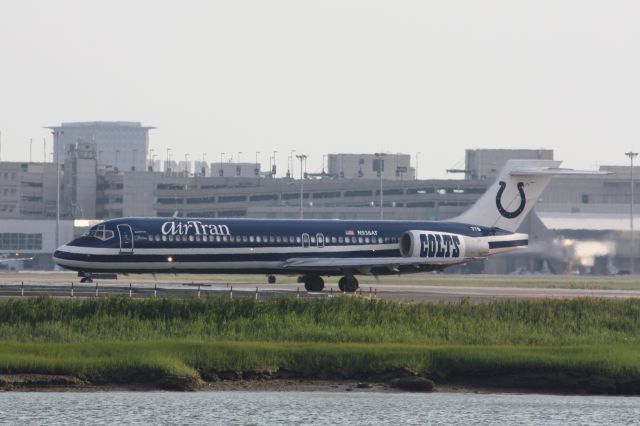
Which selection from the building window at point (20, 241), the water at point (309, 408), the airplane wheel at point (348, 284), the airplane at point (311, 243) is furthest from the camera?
the building window at point (20, 241)

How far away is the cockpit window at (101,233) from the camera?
264 feet

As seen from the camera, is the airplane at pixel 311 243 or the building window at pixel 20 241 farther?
the building window at pixel 20 241

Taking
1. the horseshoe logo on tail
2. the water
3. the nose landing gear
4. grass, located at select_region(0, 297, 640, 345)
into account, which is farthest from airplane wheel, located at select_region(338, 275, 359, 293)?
the water

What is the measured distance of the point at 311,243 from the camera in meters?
85.6

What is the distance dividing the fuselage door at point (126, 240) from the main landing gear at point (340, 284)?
40.1 ft

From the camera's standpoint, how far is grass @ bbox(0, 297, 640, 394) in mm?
49625

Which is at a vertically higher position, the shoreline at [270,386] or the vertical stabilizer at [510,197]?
the vertical stabilizer at [510,197]

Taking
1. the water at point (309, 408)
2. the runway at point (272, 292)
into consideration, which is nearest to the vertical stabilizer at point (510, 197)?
the runway at point (272, 292)

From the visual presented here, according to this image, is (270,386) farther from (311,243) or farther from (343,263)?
(311,243)

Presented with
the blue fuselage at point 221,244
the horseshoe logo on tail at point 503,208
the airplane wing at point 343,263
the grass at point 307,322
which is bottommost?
the grass at point 307,322

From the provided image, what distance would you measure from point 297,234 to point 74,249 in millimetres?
13667

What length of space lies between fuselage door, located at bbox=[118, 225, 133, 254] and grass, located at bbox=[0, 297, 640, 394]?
1986 cm

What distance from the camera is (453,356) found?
169ft

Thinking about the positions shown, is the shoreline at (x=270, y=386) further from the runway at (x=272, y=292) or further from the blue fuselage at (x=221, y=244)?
the blue fuselage at (x=221, y=244)
